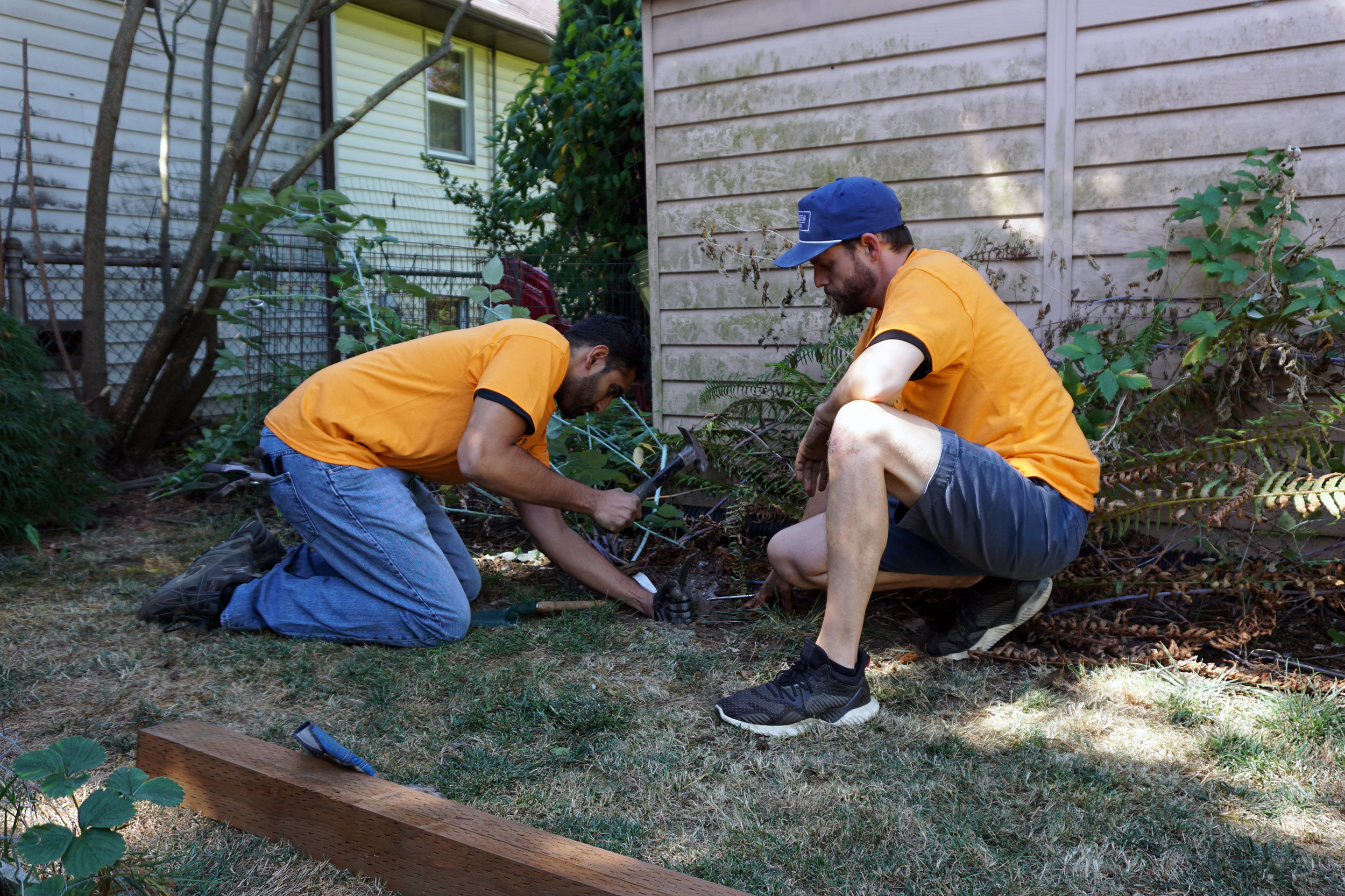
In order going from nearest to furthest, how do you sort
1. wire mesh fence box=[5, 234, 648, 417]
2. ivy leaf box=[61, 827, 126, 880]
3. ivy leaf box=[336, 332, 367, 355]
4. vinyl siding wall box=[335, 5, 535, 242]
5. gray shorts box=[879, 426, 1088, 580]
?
ivy leaf box=[61, 827, 126, 880] → gray shorts box=[879, 426, 1088, 580] → ivy leaf box=[336, 332, 367, 355] → wire mesh fence box=[5, 234, 648, 417] → vinyl siding wall box=[335, 5, 535, 242]

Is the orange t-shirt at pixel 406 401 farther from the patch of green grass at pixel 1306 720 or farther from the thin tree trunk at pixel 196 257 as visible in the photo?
the thin tree trunk at pixel 196 257

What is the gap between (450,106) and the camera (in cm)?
1099

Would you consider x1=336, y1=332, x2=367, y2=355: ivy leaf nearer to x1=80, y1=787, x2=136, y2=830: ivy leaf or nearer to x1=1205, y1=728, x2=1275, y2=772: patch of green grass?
x1=80, y1=787, x2=136, y2=830: ivy leaf

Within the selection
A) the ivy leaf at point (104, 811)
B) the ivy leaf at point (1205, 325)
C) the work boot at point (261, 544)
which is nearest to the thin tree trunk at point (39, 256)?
the work boot at point (261, 544)

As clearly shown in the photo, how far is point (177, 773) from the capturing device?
185cm

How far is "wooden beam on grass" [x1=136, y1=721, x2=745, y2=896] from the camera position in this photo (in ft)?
4.67

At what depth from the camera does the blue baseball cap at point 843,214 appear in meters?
2.59

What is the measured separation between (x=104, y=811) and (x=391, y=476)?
1979 mm

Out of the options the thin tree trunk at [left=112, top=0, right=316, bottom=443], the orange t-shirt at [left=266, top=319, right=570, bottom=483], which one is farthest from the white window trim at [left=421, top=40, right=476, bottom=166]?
the orange t-shirt at [left=266, top=319, right=570, bottom=483]

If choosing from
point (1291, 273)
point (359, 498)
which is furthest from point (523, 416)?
point (1291, 273)

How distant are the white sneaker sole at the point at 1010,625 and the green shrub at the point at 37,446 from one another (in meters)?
4.05

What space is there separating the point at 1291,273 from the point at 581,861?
301 cm

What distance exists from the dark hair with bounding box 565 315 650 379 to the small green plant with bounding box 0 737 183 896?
6.44 ft

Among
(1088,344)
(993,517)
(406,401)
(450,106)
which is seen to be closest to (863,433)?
(993,517)
